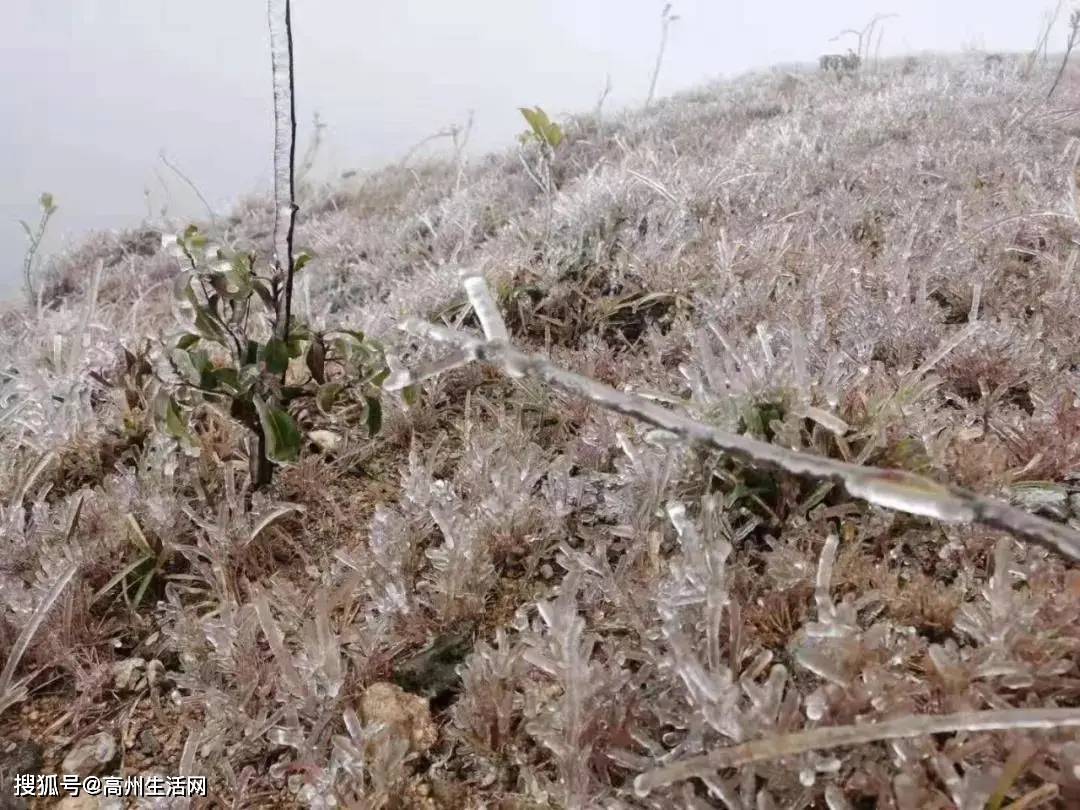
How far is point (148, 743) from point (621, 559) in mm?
990

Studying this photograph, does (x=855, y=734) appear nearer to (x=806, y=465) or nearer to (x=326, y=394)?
(x=806, y=465)

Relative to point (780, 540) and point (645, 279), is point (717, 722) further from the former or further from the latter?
point (645, 279)

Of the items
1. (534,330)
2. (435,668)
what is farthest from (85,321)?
(435,668)

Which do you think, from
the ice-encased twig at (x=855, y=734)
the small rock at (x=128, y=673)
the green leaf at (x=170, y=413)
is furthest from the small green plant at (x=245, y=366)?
the ice-encased twig at (x=855, y=734)

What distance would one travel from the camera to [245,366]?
5.73 feet

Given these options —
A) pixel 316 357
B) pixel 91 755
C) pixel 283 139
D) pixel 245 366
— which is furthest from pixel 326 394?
pixel 91 755

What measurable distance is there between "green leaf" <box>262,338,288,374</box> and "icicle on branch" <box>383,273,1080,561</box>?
98 centimetres

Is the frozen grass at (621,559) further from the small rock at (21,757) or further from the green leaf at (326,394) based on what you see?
the green leaf at (326,394)

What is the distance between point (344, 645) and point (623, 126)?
23.8 feet

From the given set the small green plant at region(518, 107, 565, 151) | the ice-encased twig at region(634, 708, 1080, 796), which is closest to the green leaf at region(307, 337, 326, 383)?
the ice-encased twig at region(634, 708, 1080, 796)

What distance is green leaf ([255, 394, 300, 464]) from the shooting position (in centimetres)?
167

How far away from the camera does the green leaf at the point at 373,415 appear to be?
1812 millimetres

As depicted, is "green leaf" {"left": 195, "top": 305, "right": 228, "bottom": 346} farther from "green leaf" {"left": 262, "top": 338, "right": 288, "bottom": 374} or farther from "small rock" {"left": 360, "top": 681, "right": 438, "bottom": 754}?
"small rock" {"left": 360, "top": 681, "right": 438, "bottom": 754}

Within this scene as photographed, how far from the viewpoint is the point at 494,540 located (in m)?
1.53
